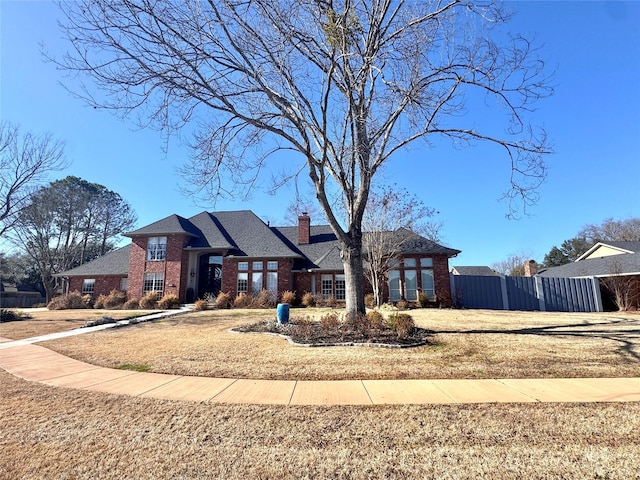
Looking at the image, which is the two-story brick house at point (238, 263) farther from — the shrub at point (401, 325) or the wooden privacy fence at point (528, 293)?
the shrub at point (401, 325)

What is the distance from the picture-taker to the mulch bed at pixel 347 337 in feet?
27.1

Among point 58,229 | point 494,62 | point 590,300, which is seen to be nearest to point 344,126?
point 494,62

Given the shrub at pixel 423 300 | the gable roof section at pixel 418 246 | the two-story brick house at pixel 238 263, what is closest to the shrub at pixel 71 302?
the two-story brick house at pixel 238 263

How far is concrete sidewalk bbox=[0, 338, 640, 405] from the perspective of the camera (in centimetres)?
460

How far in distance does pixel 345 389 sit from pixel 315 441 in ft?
5.70

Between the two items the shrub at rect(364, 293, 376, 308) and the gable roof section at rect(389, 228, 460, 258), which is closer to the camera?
the shrub at rect(364, 293, 376, 308)

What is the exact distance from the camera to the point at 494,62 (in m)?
9.20

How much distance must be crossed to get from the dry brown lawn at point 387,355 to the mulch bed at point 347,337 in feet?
1.05

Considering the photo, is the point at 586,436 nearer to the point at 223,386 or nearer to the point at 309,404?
the point at 309,404

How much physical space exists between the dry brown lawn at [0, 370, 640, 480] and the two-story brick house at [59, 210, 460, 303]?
1805cm

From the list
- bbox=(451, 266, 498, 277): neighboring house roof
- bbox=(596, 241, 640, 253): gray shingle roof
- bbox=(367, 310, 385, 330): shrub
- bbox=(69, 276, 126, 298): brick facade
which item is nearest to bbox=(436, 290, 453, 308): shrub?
bbox=(367, 310, 385, 330): shrub

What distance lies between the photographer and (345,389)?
507 cm

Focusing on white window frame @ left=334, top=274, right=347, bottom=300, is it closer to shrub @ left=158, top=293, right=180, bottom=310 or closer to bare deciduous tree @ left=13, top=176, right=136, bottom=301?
shrub @ left=158, top=293, right=180, bottom=310

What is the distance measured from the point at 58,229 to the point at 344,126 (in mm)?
40468
